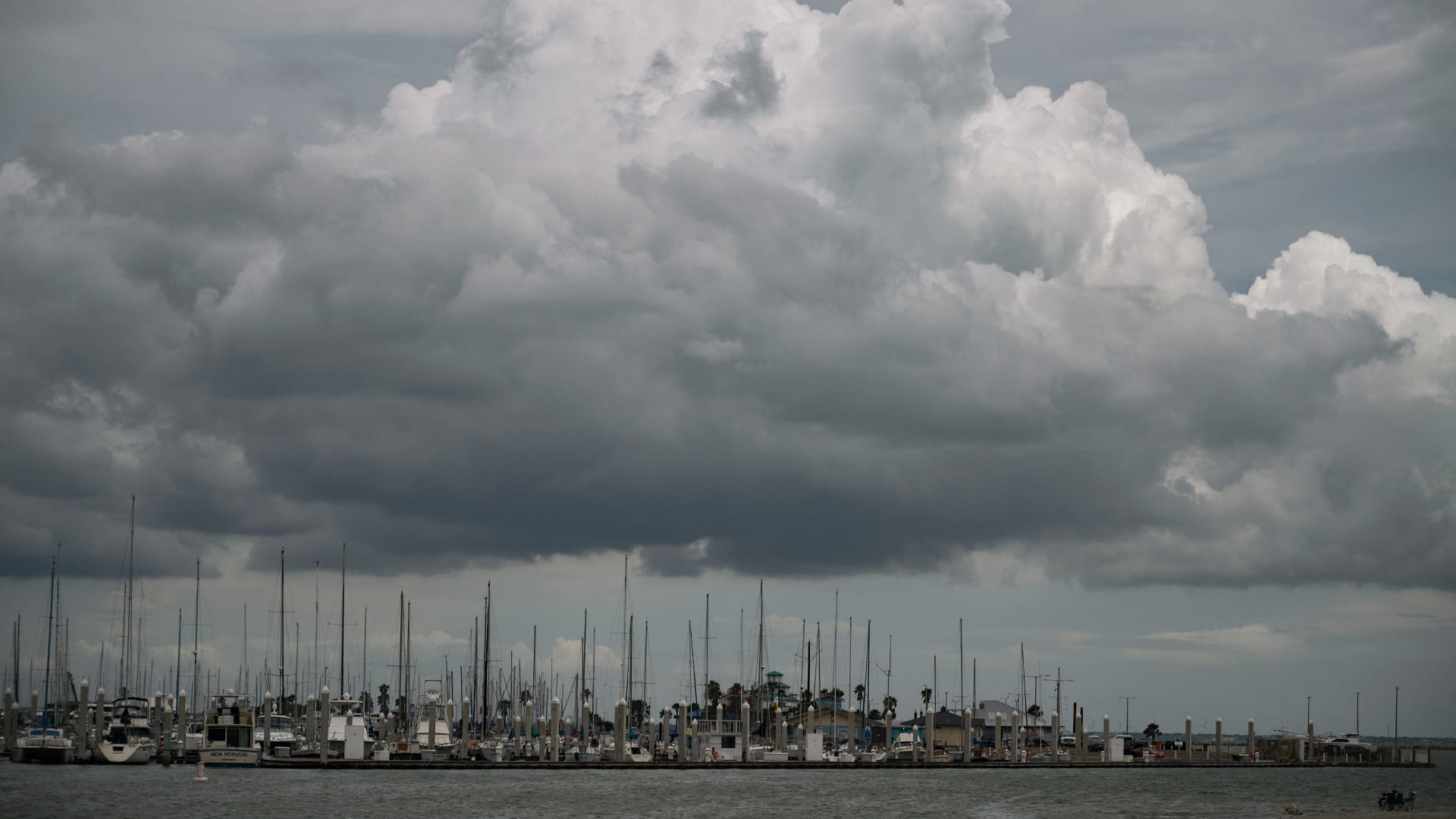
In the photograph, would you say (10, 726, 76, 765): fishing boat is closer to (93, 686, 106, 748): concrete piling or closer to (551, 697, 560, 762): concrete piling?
(93, 686, 106, 748): concrete piling

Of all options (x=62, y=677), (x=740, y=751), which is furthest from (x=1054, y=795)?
(x=62, y=677)

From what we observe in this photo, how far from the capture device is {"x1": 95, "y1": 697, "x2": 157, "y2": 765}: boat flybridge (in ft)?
421

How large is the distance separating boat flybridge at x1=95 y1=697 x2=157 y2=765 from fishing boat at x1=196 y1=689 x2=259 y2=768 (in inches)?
359

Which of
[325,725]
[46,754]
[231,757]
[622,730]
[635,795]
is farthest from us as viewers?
[622,730]

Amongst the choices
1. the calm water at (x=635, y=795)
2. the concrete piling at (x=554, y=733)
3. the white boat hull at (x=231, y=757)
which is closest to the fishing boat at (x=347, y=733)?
the calm water at (x=635, y=795)

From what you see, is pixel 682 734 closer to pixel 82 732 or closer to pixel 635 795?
pixel 635 795

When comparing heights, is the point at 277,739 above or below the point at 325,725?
below

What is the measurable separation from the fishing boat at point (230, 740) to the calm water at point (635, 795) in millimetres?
1728

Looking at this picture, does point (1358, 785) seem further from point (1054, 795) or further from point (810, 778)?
point (810, 778)

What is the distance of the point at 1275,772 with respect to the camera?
183 meters

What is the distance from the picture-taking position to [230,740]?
402 feet

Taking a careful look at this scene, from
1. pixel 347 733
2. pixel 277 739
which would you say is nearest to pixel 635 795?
pixel 347 733

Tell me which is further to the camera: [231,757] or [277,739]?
[277,739]

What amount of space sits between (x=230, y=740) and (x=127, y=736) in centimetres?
1708
